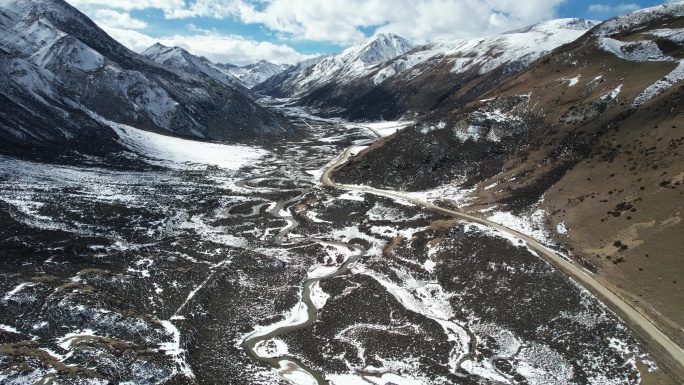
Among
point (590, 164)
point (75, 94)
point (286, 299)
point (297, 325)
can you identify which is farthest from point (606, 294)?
point (75, 94)

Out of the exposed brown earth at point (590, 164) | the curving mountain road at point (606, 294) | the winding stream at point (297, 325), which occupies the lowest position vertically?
the winding stream at point (297, 325)

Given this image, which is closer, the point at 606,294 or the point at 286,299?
the point at 606,294

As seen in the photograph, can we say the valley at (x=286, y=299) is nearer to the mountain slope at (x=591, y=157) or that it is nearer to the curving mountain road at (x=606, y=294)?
the curving mountain road at (x=606, y=294)

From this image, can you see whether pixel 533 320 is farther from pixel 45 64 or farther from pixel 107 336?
pixel 45 64

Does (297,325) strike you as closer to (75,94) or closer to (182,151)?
(182,151)

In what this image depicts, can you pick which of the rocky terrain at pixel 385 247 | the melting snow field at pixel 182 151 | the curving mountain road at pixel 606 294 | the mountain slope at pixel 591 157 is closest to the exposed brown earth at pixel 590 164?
the mountain slope at pixel 591 157

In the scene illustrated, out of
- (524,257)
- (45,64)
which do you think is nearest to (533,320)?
(524,257)
